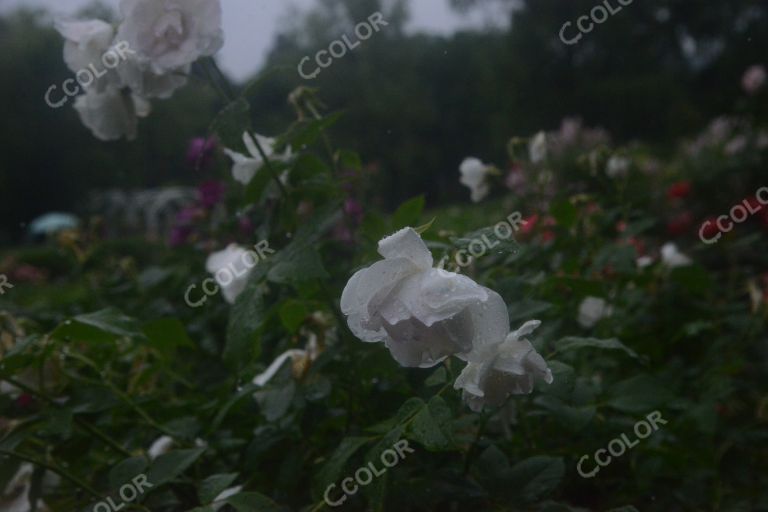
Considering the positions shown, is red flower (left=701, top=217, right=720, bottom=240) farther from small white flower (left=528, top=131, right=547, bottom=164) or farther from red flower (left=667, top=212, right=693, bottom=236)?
small white flower (left=528, top=131, right=547, bottom=164)

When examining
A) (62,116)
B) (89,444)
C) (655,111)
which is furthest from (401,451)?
(62,116)

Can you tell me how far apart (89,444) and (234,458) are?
20 cm

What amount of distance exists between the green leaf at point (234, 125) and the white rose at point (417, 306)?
29 centimetres

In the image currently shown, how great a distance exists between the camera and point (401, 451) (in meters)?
0.80

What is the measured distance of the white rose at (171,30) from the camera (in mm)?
786

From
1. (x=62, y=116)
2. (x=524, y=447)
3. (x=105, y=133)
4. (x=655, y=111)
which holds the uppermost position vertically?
(x=62, y=116)

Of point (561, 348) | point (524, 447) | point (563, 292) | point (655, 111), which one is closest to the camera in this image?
point (561, 348)

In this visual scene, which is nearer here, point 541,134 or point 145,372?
point 145,372

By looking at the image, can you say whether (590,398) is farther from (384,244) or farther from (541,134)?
(541,134)

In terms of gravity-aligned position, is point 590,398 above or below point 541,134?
below

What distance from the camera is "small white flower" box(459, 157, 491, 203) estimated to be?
130 cm

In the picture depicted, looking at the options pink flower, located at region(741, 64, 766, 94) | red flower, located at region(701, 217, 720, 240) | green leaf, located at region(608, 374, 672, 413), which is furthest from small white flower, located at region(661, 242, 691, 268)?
pink flower, located at region(741, 64, 766, 94)

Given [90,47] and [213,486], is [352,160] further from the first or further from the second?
[213,486]

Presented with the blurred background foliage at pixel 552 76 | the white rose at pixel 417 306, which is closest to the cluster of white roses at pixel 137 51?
the white rose at pixel 417 306
